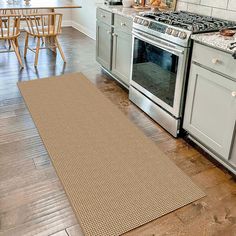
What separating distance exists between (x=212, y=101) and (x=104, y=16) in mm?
2006

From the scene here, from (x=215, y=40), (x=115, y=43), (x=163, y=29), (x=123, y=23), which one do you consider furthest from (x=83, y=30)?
(x=215, y=40)

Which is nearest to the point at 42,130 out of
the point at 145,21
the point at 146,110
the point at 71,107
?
the point at 71,107

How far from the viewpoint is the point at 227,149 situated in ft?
6.97

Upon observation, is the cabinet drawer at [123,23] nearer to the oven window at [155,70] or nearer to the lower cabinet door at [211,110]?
the oven window at [155,70]

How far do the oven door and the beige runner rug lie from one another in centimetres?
36

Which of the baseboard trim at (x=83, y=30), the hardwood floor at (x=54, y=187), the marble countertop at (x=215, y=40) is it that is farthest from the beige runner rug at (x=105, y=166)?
the baseboard trim at (x=83, y=30)

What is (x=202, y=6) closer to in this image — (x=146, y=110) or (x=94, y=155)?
(x=146, y=110)

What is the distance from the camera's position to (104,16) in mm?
3645

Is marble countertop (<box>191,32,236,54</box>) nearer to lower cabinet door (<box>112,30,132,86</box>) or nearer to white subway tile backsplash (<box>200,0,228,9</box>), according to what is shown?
white subway tile backsplash (<box>200,0,228,9</box>)

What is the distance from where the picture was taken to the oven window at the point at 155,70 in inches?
101

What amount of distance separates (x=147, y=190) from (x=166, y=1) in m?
2.39

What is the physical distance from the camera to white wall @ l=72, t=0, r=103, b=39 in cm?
567

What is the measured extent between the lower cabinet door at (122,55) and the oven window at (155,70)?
0.22 m

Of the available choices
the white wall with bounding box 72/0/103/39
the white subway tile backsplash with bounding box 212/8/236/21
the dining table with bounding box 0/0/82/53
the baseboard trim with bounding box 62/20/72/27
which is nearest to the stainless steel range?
the white subway tile backsplash with bounding box 212/8/236/21
